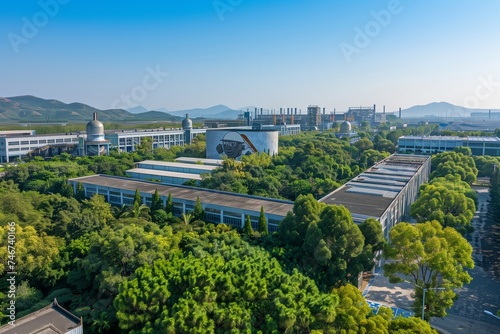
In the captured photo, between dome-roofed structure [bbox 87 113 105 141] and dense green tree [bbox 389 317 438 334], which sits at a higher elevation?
dome-roofed structure [bbox 87 113 105 141]

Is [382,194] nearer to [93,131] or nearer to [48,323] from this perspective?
[48,323]

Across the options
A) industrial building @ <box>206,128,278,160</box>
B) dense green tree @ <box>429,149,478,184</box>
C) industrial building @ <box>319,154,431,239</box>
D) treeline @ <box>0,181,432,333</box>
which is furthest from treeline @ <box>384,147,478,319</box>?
industrial building @ <box>206,128,278,160</box>

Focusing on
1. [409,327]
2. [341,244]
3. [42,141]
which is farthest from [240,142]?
[409,327]

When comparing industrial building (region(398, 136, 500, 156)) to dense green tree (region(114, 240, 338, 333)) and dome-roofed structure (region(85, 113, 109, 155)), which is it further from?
dense green tree (region(114, 240, 338, 333))

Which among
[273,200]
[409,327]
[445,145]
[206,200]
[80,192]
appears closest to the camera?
[409,327]

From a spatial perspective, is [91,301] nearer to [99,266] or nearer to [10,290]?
[99,266]

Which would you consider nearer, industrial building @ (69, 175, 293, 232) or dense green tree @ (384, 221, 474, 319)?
dense green tree @ (384, 221, 474, 319)

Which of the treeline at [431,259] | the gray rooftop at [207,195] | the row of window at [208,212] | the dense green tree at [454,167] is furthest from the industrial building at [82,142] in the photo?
the treeline at [431,259]

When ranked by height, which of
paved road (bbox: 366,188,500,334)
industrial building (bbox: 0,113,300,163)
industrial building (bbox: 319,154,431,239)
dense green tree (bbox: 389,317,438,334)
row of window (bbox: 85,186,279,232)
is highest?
industrial building (bbox: 0,113,300,163)
